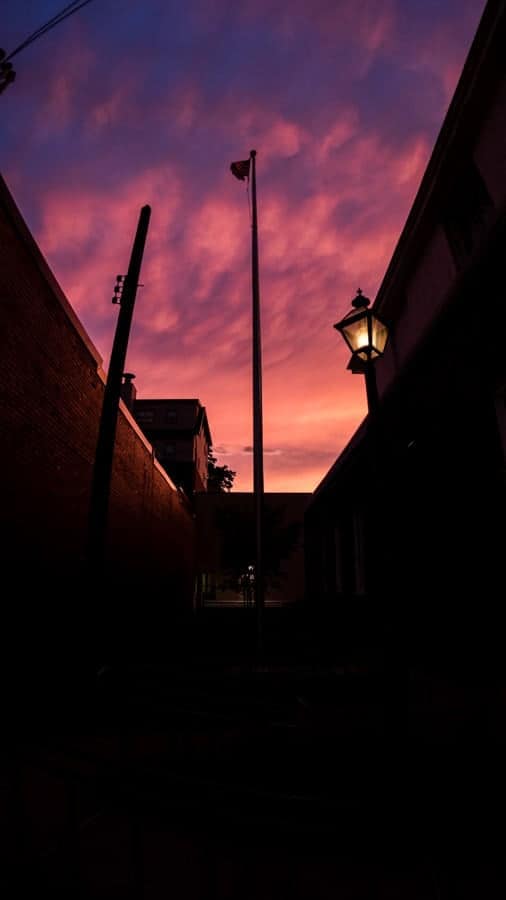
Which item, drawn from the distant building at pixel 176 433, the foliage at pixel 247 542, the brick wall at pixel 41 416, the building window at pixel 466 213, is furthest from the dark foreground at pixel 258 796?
the distant building at pixel 176 433

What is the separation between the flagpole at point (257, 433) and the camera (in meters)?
Answer: 7.61

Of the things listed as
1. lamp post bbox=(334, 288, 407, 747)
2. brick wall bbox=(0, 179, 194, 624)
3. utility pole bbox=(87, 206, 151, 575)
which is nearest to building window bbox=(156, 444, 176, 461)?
brick wall bbox=(0, 179, 194, 624)

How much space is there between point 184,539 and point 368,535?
38.9 ft

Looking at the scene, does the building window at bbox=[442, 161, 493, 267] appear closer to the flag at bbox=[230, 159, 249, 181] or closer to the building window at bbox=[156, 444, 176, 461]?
the flag at bbox=[230, 159, 249, 181]

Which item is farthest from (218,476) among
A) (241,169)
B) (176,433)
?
(241,169)

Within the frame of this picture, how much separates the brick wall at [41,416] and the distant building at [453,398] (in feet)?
14.1

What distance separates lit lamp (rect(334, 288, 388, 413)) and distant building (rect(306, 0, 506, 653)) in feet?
1.47

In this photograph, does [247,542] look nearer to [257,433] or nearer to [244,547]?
[244,547]

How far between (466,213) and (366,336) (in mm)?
5822

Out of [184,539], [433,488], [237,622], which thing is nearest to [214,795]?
[433,488]

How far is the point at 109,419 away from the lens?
22.3 ft

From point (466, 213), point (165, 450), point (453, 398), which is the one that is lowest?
point (453, 398)

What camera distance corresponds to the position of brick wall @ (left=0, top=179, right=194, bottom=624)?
510 cm

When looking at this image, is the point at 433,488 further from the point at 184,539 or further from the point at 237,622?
the point at 184,539
